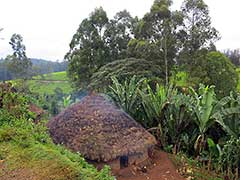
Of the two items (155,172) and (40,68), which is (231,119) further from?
(40,68)

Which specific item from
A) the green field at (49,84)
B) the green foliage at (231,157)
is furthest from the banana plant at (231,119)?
the green field at (49,84)

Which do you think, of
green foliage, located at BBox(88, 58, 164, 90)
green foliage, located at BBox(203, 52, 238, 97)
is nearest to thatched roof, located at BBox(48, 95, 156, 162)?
green foliage, located at BBox(88, 58, 164, 90)

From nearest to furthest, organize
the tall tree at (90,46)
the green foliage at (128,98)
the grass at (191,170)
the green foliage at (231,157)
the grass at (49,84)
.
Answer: the grass at (191,170) → the green foliage at (231,157) → the green foliage at (128,98) → the tall tree at (90,46) → the grass at (49,84)

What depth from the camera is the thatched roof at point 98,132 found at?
671 centimetres

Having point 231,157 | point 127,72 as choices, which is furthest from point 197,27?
point 231,157

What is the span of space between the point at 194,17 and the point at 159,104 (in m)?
6.88

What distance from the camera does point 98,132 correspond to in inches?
277

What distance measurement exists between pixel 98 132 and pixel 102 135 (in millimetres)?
126

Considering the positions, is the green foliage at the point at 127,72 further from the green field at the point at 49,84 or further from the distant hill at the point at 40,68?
the green field at the point at 49,84

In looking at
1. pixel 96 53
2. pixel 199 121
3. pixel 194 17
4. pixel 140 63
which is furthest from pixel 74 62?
pixel 199 121

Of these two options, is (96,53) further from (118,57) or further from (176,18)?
(176,18)

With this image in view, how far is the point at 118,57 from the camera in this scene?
17.3 metres

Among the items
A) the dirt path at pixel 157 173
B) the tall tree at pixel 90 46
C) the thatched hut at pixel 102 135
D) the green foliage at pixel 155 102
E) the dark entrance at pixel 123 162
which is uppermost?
the tall tree at pixel 90 46

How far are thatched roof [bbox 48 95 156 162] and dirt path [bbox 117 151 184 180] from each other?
1.33 ft
